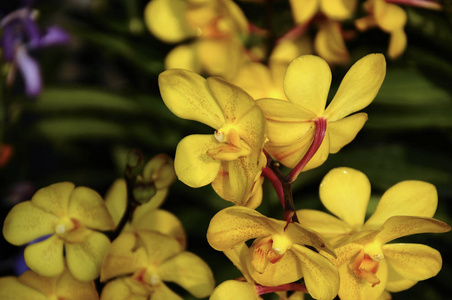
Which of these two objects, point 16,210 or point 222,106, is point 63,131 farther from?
point 222,106

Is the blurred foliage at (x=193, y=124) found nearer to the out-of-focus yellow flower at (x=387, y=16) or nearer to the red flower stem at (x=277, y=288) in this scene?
the out-of-focus yellow flower at (x=387, y=16)

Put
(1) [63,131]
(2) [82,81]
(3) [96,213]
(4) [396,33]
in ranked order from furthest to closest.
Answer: (2) [82,81] < (1) [63,131] < (4) [396,33] < (3) [96,213]

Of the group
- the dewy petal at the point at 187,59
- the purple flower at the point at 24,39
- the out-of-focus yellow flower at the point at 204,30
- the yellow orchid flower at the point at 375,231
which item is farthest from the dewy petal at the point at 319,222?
the purple flower at the point at 24,39

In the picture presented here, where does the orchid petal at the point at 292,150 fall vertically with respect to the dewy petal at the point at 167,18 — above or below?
above

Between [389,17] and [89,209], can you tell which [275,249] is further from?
[389,17]

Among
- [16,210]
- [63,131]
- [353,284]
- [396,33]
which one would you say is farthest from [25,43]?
[353,284]

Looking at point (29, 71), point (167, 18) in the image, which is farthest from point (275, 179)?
point (29, 71)

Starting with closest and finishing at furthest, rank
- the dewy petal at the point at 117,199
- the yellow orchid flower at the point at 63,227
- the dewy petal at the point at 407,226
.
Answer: the dewy petal at the point at 407,226, the yellow orchid flower at the point at 63,227, the dewy petal at the point at 117,199
